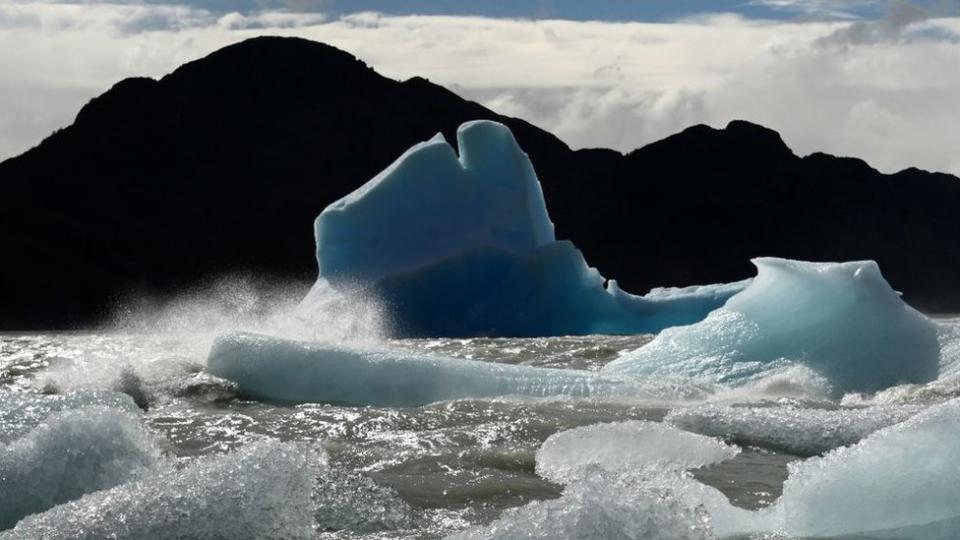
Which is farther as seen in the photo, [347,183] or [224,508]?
[347,183]

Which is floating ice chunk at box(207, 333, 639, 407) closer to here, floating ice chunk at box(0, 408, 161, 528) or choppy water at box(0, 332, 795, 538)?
choppy water at box(0, 332, 795, 538)

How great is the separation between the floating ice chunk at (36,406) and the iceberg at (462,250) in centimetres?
862

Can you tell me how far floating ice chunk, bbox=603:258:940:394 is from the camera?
9648mm

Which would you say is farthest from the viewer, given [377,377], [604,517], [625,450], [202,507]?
[377,377]

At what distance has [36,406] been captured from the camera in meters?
6.31

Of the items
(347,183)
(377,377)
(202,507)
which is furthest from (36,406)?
(347,183)

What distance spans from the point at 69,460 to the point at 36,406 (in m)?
1.17

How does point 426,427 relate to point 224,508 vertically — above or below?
below

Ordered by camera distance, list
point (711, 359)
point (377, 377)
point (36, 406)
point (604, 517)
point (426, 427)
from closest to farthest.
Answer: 1. point (604, 517)
2. point (36, 406)
3. point (426, 427)
4. point (377, 377)
5. point (711, 359)

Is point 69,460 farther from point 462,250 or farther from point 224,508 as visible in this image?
point 462,250

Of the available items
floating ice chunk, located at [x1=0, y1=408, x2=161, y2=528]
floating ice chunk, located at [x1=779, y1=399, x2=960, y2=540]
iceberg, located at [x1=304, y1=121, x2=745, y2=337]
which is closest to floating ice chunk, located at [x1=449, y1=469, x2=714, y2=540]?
floating ice chunk, located at [x1=779, y1=399, x2=960, y2=540]

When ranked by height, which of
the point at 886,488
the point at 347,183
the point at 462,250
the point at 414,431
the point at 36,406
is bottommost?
the point at 414,431

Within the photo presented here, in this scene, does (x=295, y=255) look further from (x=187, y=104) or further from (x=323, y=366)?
(x=323, y=366)

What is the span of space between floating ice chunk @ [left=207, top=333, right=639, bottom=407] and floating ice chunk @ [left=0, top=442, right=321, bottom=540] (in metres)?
3.51
